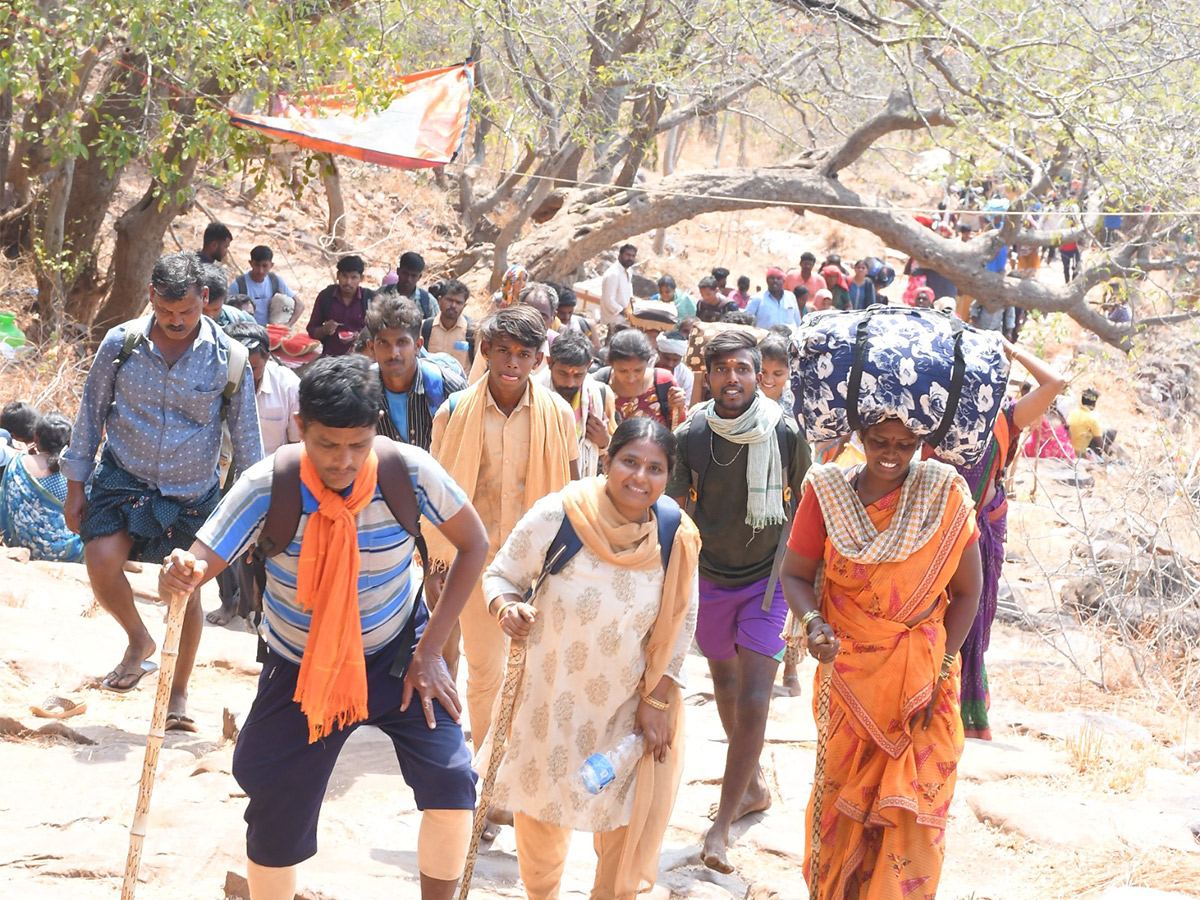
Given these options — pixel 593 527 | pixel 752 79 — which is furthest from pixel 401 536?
pixel 752 79

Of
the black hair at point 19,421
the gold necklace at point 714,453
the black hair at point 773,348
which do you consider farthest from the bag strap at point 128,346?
the black hair at point 19,421

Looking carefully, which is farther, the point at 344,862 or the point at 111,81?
the point at 111,81

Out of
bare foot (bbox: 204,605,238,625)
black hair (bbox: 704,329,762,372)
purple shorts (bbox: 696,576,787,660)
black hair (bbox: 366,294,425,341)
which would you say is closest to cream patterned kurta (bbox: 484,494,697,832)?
purple shorts (bbox: 696,576,787,660)

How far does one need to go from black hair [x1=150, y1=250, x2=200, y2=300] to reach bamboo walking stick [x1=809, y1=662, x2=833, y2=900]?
2781mm

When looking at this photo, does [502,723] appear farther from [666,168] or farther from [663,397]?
[666,168]

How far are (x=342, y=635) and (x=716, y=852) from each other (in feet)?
6.42

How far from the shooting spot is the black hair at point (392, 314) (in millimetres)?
5148

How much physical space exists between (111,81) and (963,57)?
7.68 metres

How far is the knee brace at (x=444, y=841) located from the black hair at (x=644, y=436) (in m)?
1.15

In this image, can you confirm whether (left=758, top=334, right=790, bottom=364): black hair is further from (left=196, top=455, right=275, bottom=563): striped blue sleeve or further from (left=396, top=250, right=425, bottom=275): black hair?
(left=396, top=250, right=425, bottom=275): black hair

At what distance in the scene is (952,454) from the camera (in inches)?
149

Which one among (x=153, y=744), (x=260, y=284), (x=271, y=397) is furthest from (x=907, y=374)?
(x=260, y=284)

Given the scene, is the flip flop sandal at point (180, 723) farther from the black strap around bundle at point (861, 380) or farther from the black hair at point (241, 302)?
the black hair at point (241, 302)

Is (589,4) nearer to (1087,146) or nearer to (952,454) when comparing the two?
(1087,146)
